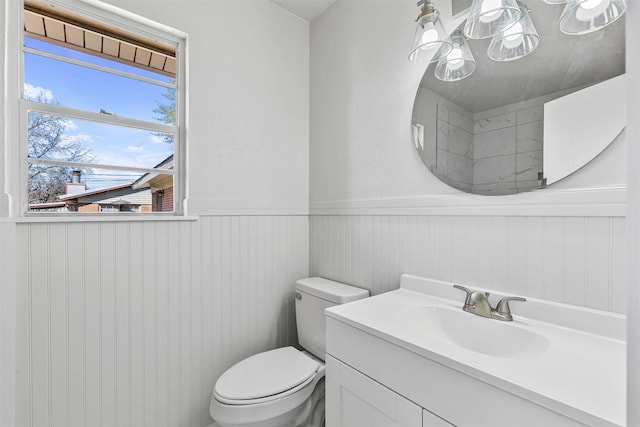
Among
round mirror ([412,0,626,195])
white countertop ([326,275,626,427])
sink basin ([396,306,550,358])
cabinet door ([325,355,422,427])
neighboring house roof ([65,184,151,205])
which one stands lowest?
cabinet door ([325,355,422,427])

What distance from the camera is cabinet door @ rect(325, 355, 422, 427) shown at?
0.84 metres

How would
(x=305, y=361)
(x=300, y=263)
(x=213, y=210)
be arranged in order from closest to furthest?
(x=305, y=361), (x=213, y=210), (x=300, y=263)

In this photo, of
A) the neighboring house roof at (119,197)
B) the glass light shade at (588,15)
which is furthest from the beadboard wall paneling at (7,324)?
the glass light shade at (588,15)

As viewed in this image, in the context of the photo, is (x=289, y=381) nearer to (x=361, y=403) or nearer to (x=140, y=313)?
(x=361, y=403)

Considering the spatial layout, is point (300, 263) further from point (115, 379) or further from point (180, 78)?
point (180, 78)

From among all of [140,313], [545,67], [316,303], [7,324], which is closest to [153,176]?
[140,313]

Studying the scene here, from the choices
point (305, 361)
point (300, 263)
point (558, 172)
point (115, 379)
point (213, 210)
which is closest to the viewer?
point (558, 172)

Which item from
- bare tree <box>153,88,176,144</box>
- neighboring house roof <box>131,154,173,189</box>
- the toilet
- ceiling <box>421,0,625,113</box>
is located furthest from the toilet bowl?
ceiling <box>421,0,625,113</box>

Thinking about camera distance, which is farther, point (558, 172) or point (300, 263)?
point (300, 263)

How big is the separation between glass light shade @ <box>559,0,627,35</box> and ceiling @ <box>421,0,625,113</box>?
2cm

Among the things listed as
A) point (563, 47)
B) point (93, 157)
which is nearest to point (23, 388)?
point (93, 157)

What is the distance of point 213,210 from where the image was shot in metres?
1.59

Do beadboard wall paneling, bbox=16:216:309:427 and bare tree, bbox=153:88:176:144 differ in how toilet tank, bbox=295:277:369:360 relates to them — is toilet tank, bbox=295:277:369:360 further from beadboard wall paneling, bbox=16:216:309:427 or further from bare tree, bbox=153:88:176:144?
bare tree, bbox=153:88:176:144

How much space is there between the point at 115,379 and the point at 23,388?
301 millimetres
